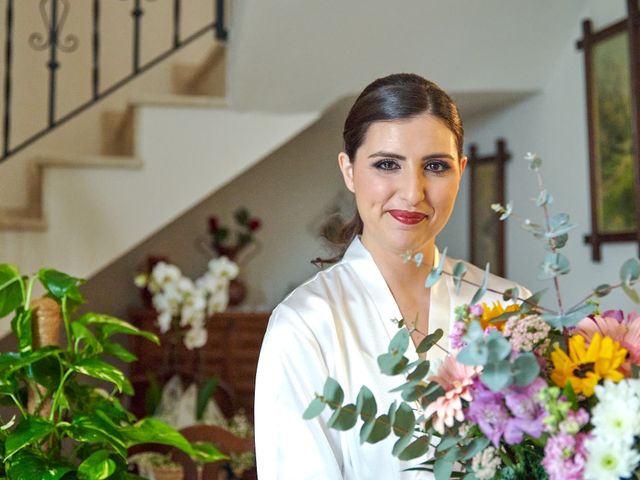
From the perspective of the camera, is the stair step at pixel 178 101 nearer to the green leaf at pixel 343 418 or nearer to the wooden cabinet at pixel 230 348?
the wooden cabinet at pixel 230 348

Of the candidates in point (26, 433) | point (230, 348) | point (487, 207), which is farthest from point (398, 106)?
point (487, 207)

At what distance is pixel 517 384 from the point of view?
754 millimetres

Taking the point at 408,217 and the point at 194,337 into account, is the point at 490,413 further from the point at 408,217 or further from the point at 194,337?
the point at 194,337

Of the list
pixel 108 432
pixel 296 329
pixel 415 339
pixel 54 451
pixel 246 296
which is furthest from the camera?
pixel 246 296

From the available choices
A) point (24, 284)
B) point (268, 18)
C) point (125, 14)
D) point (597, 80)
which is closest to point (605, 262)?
point (597, 80)

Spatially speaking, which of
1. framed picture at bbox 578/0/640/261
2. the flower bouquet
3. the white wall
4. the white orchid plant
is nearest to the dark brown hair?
the flower bouquet

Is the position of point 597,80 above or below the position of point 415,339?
above

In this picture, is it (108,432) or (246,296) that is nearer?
(108,432)

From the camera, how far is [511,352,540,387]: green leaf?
2.46 ft

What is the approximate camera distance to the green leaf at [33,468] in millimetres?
1516

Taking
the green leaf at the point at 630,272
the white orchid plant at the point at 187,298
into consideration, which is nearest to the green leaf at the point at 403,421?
the green leaf at the point at 630,272

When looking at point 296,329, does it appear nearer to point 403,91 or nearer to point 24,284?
point 403,91

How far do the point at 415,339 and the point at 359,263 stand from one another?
6.4 inches

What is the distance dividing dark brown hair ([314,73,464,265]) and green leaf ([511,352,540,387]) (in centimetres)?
66
